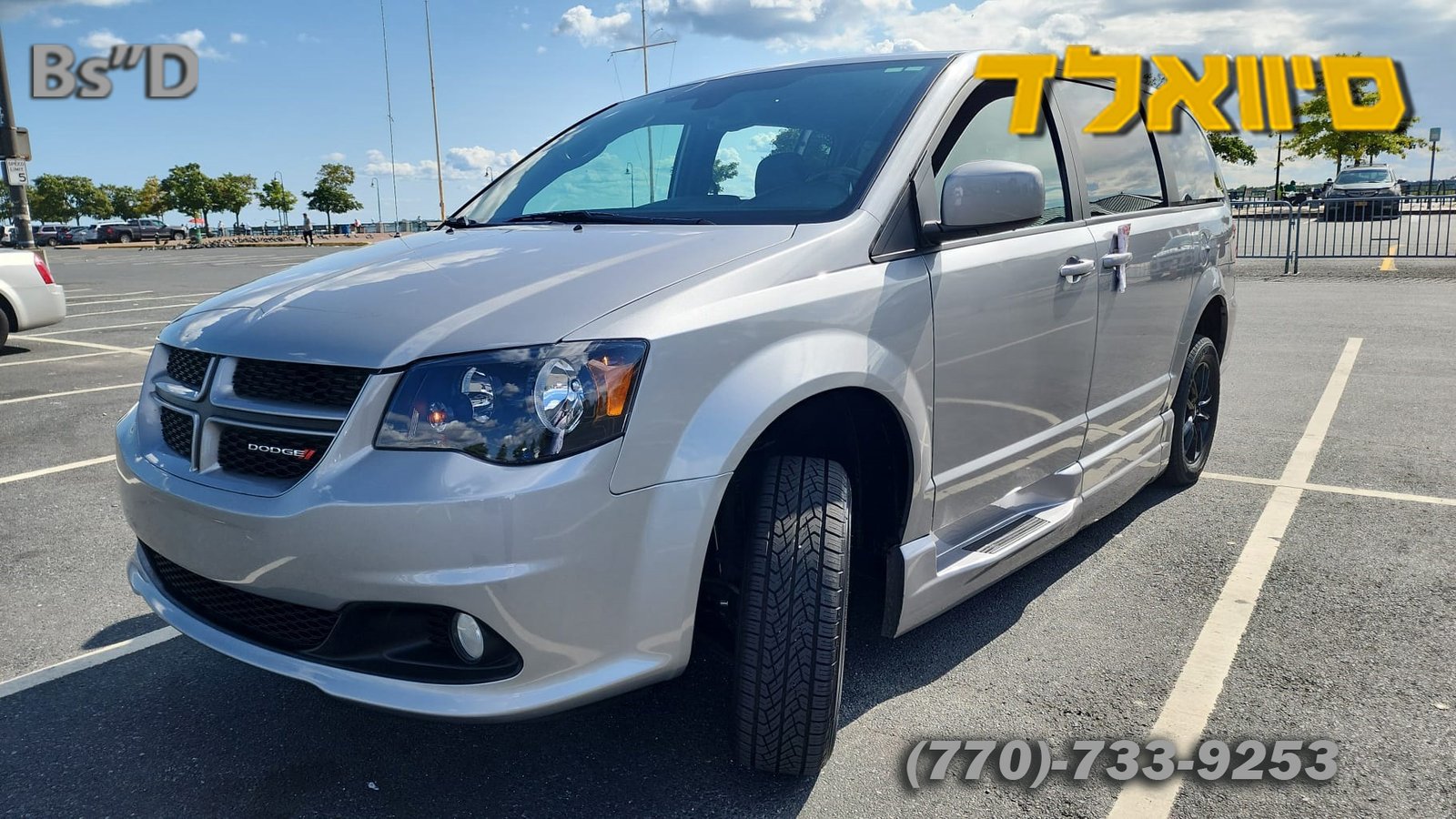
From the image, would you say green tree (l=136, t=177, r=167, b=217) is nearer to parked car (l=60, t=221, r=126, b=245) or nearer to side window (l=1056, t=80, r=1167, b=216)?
parked car (l=60, t=221, r=126, b=245)

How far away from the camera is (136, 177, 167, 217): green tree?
78188 millimetres

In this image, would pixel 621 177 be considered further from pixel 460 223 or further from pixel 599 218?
pixel 460 223

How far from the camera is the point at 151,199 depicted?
3115 inches

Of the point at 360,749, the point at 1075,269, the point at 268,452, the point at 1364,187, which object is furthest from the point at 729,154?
the point at 1364,187

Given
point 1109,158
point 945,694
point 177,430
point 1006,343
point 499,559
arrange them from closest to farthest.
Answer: point 499,559, point 177,430, point 945,694, point 1006,343, point 1109,158

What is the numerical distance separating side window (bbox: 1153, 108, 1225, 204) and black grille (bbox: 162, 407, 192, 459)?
370cm

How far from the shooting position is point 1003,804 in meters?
2.38

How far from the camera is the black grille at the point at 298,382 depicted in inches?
83.0

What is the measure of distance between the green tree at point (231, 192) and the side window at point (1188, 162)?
264 ft

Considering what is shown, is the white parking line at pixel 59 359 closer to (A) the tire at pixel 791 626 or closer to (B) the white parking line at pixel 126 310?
(B) the white parking line at pixel 126 310

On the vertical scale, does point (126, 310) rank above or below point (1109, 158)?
below

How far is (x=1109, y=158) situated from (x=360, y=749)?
3167mm

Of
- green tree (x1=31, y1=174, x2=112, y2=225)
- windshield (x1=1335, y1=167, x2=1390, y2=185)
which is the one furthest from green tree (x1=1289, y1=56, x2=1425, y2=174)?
green tree (x1=31, y1=174, x2=112, y2=225)

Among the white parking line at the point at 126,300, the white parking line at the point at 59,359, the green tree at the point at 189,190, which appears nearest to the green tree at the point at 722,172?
the white parking line at the point at 59,359
